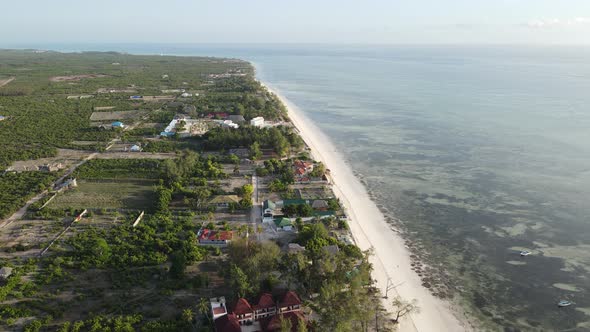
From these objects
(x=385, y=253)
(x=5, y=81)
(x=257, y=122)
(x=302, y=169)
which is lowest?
(x=385, y=253)

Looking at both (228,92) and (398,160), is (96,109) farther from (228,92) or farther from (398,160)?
(398,160)

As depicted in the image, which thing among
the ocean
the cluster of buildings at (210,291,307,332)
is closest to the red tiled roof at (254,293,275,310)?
the cluster of buildings at (210,291,307,332)

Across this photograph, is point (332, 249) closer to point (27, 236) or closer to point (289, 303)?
point (289, 303)

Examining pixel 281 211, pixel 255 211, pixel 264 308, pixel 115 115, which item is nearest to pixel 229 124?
pixel 115 115

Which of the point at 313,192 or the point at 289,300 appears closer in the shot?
the point at 289,300

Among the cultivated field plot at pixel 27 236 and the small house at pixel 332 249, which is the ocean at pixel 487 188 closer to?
the small house at pixel 332 249

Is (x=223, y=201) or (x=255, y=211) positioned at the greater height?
(x=223, y=201)

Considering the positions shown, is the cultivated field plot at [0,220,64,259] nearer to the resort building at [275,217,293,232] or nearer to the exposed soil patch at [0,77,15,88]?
the resort building at [275,217,293,232]
